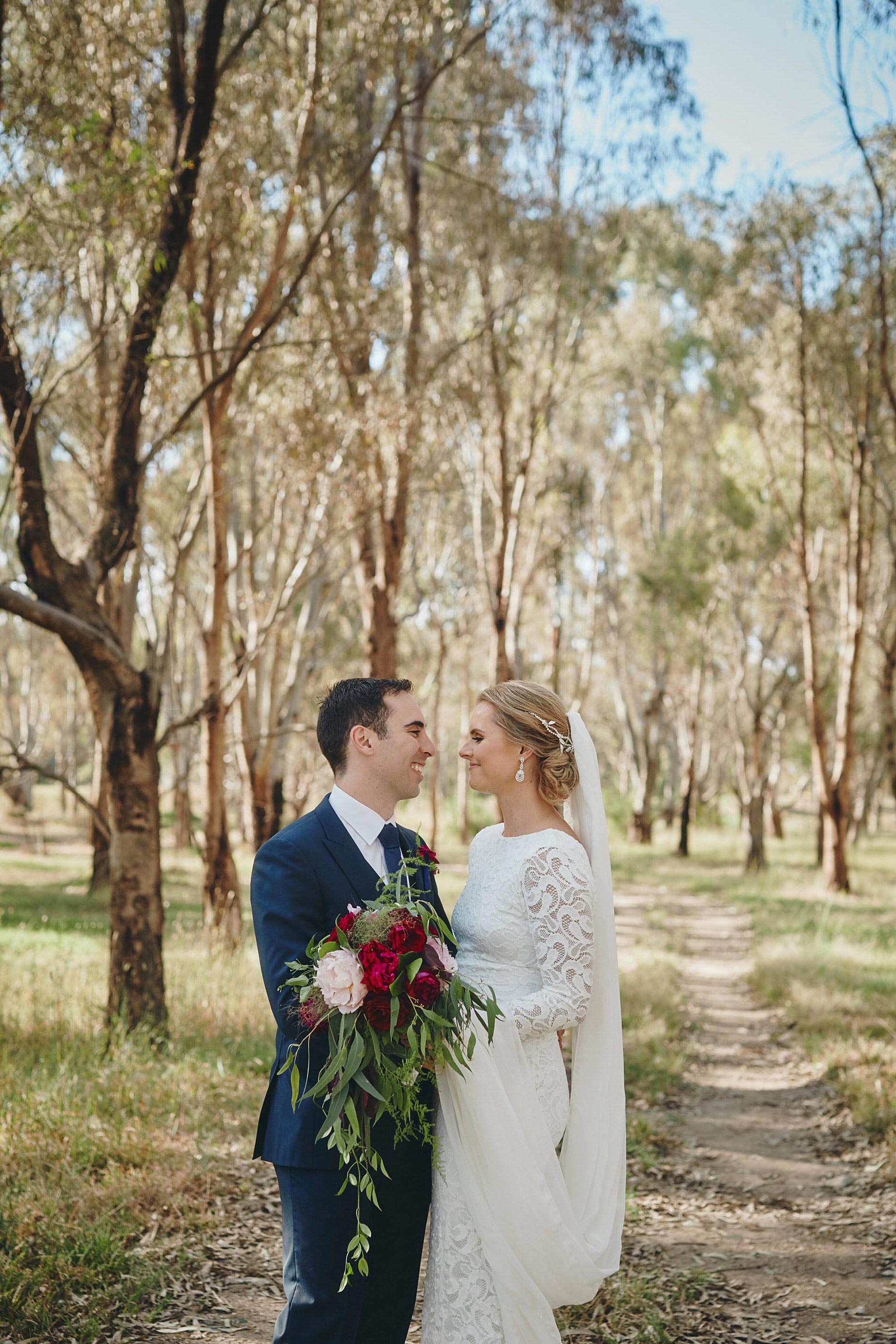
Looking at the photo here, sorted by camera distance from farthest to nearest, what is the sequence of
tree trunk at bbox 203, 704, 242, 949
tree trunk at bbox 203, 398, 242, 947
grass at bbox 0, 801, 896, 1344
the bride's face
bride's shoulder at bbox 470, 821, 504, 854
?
tree trunk at bbox 203, 704, 242, 949 < tree trunk at bbox 203, 398, 242, 947 < grass at bbox 0, 801, 896, 1344 < bride's shoulder at bbox 470, 821, 504, 854 < the bride's face

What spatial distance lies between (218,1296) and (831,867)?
1518 centimetres

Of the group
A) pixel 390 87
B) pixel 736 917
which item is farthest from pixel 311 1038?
pixel 736 917

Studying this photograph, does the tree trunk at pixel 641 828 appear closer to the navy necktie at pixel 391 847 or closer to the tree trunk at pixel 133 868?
the tree trunk at pixel 133 868

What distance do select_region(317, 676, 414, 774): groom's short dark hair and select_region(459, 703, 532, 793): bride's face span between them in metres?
0.31

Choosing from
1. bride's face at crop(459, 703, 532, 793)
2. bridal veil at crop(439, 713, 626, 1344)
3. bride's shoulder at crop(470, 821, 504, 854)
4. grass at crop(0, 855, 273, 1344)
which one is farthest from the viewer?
grass at crop(0, 855, 273, 1344)

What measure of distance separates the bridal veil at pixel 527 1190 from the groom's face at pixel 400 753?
0.71 m

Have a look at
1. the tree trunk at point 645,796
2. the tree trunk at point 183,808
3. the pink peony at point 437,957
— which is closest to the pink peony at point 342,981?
the pink peony at point 437,957

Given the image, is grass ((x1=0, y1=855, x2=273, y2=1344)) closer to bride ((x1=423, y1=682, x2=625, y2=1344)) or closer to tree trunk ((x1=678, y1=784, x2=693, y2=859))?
bride ((x1=423, y1=682, x2=625, y2=1344))

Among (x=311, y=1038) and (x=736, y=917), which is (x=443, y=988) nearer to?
(x=311, y=1038)

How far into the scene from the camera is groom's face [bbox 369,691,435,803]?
3.08m

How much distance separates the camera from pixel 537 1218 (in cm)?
288

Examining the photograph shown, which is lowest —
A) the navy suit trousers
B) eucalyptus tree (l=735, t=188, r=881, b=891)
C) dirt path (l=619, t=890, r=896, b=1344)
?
dirt path (l=619, t=890, r=896, b=1344)

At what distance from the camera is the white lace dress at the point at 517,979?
Result: 2.90m

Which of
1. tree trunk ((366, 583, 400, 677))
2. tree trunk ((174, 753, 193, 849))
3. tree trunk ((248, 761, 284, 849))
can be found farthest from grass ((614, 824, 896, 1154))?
tree trunk ((248, 761, 284, 849))
